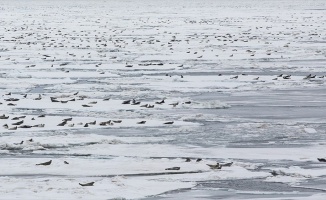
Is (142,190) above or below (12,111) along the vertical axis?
below

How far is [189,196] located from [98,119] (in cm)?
396

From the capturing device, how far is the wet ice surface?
6.71m

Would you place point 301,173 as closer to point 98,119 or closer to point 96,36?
point 98,119

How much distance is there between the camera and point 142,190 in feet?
21.2

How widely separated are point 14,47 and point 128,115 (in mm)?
13066

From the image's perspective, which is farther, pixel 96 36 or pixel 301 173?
pixel 96 36

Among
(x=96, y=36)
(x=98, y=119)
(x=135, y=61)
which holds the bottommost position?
(x=98, y=119)

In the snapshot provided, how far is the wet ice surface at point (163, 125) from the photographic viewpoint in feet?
22.0

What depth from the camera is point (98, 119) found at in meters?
10.1

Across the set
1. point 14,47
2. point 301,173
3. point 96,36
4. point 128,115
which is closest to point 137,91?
point 128,115

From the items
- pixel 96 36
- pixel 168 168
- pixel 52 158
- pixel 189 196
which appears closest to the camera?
pixel 189 196

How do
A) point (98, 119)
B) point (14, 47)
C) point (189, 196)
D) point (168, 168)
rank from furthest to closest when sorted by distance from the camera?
point (14, 47), point (98, 119), point (168, 168), point (189, 196)

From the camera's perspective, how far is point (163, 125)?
9.64 metres

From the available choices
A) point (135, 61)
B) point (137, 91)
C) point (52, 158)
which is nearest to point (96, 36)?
point (135, 61)
